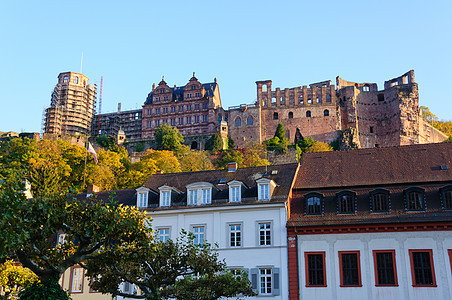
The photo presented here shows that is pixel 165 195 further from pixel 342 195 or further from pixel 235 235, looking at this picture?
pixel 342 195

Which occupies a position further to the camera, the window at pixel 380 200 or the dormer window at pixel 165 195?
the dormer window at pixel 165 195

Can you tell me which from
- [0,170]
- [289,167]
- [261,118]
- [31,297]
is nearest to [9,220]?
[0,170]

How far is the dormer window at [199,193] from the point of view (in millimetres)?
→ 40469

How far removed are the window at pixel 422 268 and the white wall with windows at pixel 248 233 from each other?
8.04 metres

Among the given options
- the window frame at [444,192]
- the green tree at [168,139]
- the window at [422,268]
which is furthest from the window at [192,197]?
the green tree at [168,139]

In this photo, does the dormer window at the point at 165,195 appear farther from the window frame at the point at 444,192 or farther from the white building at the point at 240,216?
the window frame at the point at 444,192

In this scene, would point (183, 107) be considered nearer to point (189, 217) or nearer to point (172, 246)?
point (189, 217)

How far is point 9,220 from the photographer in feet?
64.3

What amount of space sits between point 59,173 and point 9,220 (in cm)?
5775

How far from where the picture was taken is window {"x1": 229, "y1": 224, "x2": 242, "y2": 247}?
38219 mm

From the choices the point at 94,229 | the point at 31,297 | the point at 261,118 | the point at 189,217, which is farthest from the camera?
the point at 261,118

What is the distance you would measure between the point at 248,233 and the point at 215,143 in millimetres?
72767

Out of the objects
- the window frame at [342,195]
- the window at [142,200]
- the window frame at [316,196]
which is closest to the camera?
the window frame at [342,195]

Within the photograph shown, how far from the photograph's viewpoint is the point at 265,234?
37500mm
